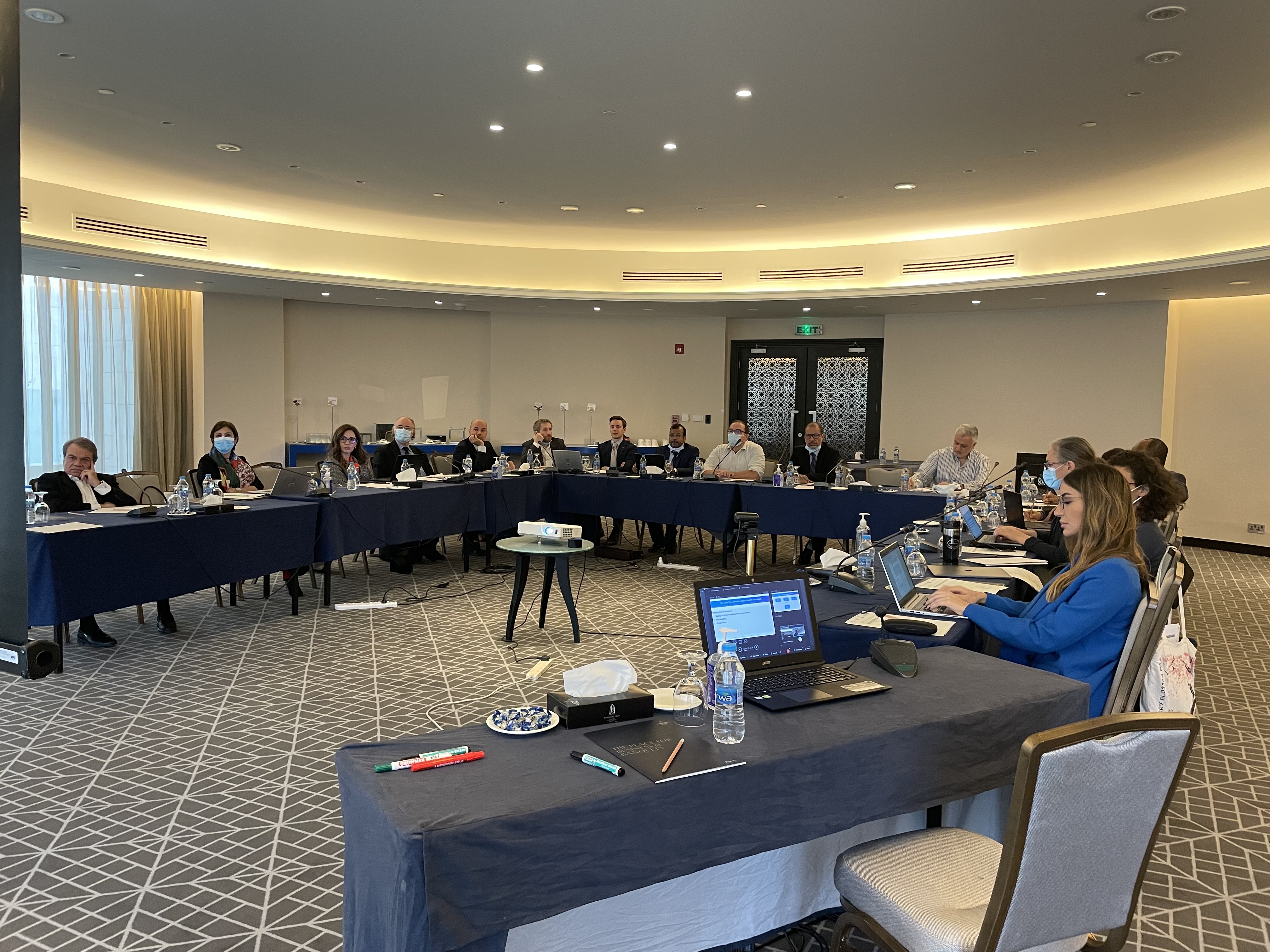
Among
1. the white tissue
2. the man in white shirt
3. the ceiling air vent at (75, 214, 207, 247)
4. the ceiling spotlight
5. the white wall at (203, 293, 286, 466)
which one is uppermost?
the ceiling spotlight

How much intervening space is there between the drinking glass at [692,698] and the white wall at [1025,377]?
380 inches

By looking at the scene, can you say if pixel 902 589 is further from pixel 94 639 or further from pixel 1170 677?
pixel 94 639

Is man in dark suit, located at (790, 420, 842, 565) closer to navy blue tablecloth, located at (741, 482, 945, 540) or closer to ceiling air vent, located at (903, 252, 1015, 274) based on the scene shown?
navy blue tablecloth, located at (741, 482, 945, 540)

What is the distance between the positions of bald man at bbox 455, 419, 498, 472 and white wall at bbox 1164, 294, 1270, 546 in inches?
322

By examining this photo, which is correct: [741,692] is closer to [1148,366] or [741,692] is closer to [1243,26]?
[1243,26]

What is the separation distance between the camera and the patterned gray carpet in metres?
2.52

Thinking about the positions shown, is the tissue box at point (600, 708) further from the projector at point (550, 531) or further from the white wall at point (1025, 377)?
the white wall at point (1025, 377)

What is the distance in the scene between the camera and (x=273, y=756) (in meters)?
3.64

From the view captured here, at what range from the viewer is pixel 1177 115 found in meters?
5.69

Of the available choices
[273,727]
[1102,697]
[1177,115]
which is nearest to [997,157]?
[1177,115]

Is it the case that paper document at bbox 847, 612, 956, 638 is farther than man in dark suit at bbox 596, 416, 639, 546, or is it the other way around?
man in dark suit at bbox 596, 416, 639, 546

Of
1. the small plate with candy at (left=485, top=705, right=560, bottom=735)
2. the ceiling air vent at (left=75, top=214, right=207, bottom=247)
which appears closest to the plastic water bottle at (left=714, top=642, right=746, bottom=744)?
the small plate with candy at (left=485, top=705, right=560, bottom=735)

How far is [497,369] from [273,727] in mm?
8761

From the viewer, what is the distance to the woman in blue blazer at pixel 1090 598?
2.66m
